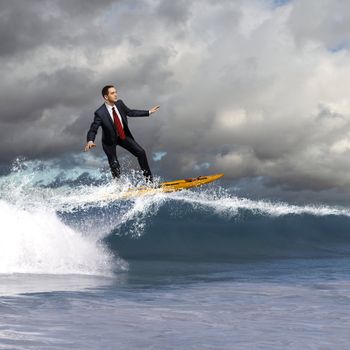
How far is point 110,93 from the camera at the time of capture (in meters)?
11.4

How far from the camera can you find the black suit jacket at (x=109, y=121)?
11.6m

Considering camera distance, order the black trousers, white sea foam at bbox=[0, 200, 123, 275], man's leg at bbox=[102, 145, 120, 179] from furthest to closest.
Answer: the black trousers → man's leg at bbox=[102, 145, 120, 179] → white sea foam at bbox=[0, 200, 123, 275]

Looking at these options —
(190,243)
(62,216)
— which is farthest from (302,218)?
(62,216)

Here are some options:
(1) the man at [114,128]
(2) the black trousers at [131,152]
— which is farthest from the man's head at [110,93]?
(2) the black trousers at [131,152]

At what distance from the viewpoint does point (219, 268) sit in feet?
35.1

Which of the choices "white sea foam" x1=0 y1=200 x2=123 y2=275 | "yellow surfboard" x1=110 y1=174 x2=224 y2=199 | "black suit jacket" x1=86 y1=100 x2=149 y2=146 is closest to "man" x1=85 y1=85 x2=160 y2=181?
"black suit jacket" x1=86 y1=100 x2=149 y2=146

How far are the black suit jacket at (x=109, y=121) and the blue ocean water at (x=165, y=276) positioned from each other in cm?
124

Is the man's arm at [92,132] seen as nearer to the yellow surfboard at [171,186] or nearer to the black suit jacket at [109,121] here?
the black suit jacket at [109,121]

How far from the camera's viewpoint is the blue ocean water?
439 cm

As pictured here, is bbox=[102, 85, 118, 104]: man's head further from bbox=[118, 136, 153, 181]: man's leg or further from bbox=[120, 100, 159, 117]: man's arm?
bbox=[118, 136, 153, 181]: man's leg

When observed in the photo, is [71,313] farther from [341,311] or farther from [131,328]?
[341,311]

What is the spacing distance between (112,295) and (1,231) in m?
4.81

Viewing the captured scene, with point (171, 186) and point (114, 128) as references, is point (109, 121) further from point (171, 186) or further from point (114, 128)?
point (171, 186)

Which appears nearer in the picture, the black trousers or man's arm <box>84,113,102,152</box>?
man's arm <box>84,113,102,152</box>
